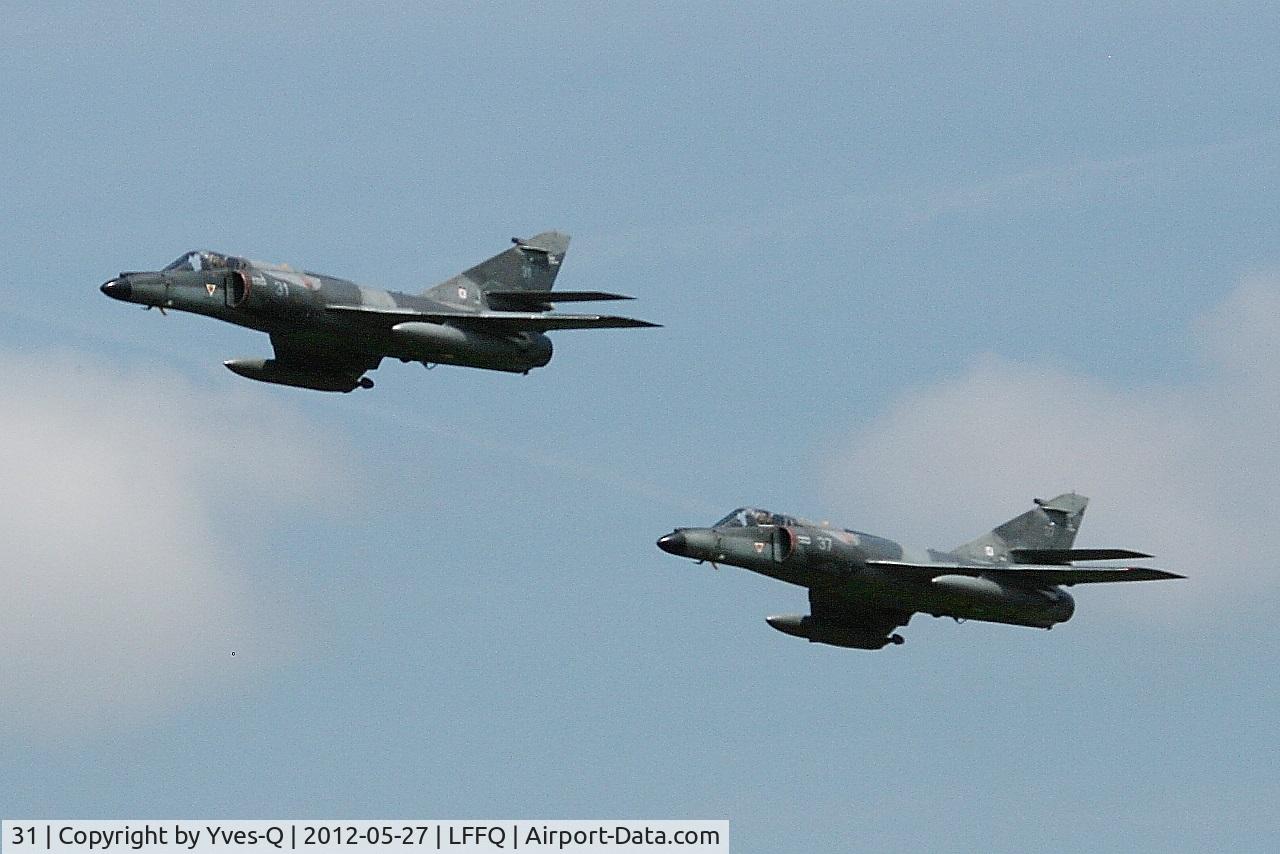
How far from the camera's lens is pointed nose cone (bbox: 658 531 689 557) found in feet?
259

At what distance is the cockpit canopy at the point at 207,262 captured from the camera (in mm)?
79625

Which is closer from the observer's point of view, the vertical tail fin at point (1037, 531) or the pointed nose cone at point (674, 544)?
the pointed nose cone at point (674, 544)

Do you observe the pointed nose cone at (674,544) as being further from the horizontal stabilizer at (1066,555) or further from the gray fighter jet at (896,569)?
the horizontal stabilizer at (1066,555)

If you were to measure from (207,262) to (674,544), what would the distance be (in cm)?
1558

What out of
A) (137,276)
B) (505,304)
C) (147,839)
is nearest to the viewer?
(147,839)

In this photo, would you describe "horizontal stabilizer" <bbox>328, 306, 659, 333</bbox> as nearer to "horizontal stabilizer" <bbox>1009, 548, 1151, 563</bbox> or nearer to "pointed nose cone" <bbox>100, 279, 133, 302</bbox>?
"pointed nose cone" <bbox>100, 279, 133, 302</bbox>

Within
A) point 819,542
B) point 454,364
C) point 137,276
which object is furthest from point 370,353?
point 819,542

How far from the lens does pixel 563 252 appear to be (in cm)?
8869

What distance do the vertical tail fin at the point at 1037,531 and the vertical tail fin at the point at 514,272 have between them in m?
15.6

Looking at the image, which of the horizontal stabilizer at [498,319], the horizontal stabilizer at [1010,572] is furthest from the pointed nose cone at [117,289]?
the horizontal stabilizer at [1010,572]

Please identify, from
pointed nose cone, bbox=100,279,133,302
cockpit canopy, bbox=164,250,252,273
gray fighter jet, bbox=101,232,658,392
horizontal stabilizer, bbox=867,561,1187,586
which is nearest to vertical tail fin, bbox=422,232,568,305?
gray fighter jet, bbox=101,232,658,392

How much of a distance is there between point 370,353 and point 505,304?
16.1 ft

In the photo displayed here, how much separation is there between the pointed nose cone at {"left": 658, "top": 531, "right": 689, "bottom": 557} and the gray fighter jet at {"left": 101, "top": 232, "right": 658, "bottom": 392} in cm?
609

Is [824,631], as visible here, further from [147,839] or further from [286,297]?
[147,839]
